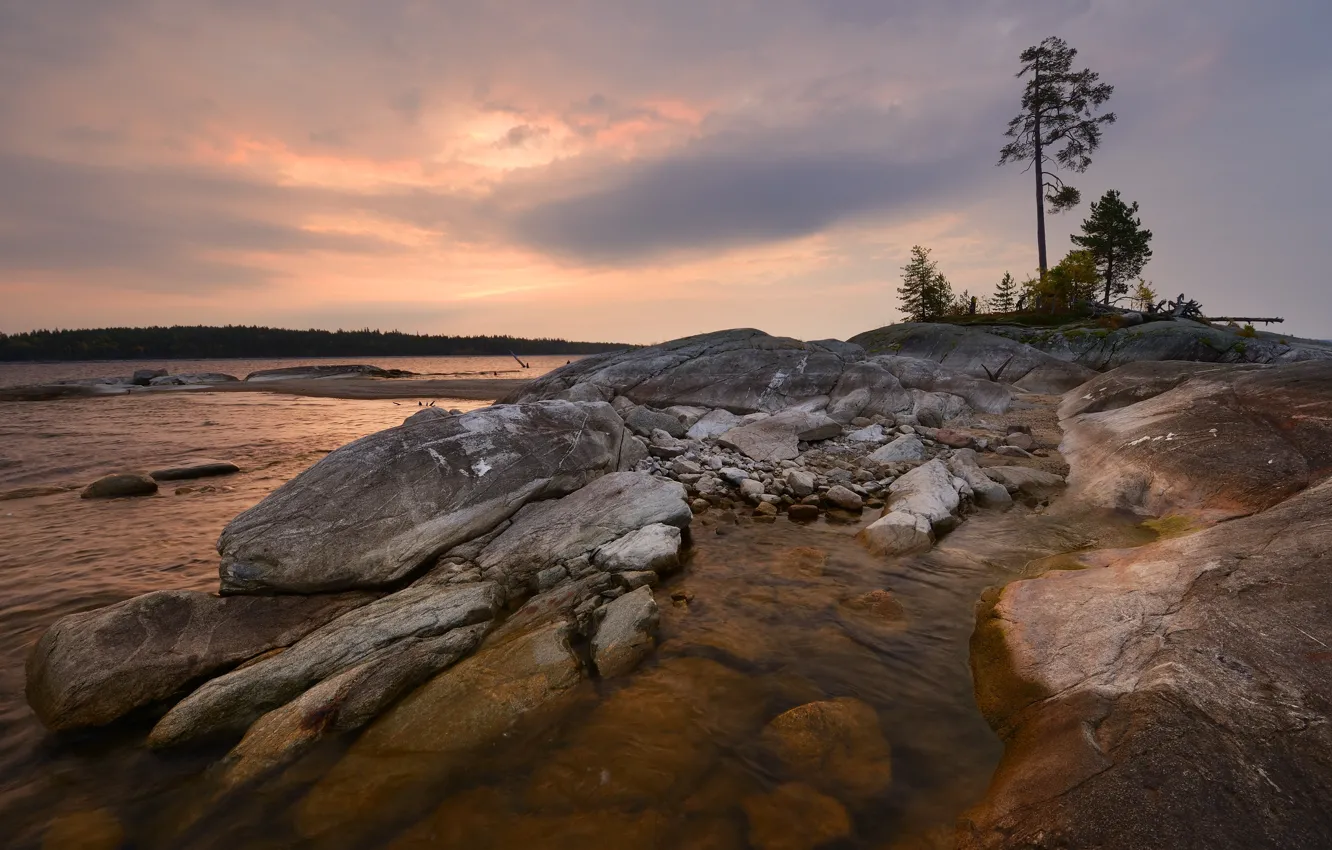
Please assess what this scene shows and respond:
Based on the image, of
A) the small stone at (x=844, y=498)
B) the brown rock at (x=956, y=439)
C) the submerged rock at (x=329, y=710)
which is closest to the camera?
the submerged rock at (x=329, y=710)

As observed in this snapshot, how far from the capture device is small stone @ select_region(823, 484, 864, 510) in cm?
1051

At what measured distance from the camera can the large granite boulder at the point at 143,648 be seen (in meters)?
5.38

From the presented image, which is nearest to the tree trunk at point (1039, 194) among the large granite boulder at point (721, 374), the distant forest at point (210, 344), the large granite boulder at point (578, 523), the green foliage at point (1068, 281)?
the green foliage at point (1068, 281)

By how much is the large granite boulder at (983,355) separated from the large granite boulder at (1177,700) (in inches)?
903

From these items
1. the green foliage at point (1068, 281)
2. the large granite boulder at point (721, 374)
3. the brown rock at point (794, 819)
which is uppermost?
the green foliage at point (1068, 281)

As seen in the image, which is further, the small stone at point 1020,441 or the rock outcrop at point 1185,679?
the small stone at point 1020,441

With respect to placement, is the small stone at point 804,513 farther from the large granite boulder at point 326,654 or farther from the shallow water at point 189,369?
the shallow water at point 189,369

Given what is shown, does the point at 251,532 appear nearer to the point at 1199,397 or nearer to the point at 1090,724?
the point at 1090,724

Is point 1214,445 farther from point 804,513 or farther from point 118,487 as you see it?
Answer: point 118,487

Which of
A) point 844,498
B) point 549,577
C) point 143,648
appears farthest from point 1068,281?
point 143,648

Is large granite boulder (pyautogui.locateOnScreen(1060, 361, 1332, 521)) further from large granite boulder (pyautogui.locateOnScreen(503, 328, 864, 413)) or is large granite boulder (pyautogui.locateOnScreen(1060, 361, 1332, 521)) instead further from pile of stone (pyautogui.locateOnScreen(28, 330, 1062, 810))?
large granite boulder (pyautogui.locateOnScreen(503, 328, 864, 413))

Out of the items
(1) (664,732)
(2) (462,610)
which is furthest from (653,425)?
(1) (664,732)

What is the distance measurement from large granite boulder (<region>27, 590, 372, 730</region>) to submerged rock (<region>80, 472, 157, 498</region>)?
30.4ft

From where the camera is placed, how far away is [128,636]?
5789 mm
